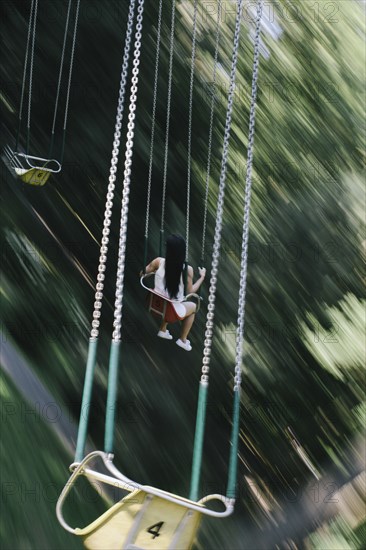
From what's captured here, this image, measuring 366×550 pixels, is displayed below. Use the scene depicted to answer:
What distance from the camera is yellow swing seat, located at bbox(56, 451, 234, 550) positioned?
70.4 inches

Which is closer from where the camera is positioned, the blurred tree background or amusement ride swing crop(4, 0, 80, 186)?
amusement ride swing crop(4, 0, 80, 186)

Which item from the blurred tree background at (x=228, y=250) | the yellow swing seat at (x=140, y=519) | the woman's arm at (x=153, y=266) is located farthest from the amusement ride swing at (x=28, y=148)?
the yellow swing seat at (x=140, y=519)

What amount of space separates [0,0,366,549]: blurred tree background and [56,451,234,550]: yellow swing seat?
181 centimetres

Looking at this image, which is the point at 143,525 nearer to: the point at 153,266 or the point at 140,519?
the point at 140,519

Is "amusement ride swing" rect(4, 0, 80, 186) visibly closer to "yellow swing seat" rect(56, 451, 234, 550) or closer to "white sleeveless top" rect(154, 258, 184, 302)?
"white sleeveless top" rect(154, 258, 184, 302)

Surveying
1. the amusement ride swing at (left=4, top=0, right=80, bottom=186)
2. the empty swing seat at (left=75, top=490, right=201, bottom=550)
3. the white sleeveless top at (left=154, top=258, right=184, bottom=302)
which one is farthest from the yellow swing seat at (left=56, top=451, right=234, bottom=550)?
the amusement ride swing at (left=4, top=0, right=80, bottom=186)

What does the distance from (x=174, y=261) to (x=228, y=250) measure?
115cm

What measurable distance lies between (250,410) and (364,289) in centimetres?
92

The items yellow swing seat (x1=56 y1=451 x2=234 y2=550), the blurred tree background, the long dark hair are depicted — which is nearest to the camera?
yellow swing seat (x1=56 y1=451 x2=234 y2=550)

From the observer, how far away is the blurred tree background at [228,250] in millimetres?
3707

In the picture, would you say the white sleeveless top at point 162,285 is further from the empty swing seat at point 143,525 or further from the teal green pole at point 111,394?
the empty swing seat at point 143,525

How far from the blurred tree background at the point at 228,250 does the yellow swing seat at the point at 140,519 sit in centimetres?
181

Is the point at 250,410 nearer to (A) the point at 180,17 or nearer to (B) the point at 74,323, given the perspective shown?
(B) the point at 74,323

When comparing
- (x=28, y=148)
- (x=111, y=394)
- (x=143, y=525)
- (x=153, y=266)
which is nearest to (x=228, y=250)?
(x=153, y=266)
